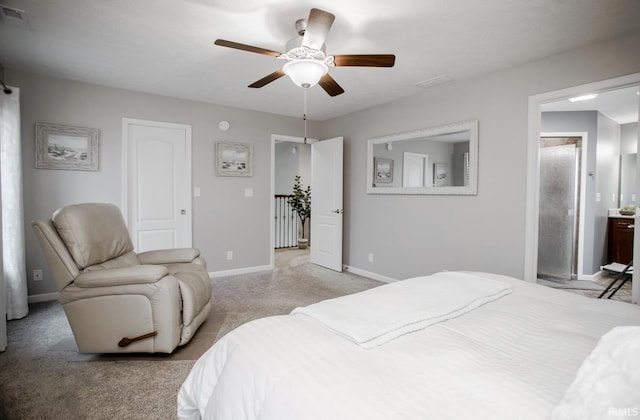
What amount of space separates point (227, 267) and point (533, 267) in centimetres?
363

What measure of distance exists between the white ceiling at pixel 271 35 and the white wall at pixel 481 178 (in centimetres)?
17

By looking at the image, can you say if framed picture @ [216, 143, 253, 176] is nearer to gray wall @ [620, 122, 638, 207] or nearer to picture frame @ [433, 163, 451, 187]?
picture frame @ [433, 163, 451, 187]

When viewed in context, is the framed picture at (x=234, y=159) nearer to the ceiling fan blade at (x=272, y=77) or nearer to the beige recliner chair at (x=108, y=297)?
the ceiling fan blade at (x=272, y=77)

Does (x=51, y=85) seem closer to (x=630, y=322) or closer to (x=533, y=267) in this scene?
(x=630, y=322)

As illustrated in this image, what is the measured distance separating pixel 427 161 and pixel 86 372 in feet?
11.8

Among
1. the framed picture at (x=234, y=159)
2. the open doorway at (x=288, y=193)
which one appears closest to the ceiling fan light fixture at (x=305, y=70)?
the framed picture at (x=234, y=159)

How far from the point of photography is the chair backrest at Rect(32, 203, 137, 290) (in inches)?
81.4

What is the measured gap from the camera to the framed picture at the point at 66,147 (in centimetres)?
337

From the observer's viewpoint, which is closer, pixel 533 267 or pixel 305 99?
pixel 533 267

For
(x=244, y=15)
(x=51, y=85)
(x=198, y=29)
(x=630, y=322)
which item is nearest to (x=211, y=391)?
(x=630, y=322)

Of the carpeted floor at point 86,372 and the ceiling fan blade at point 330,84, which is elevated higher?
the ceiling fan blade at point 330,84

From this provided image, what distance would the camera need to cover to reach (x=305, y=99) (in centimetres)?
409

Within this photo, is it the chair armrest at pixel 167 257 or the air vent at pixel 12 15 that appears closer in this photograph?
the air vent at pixel 12 15

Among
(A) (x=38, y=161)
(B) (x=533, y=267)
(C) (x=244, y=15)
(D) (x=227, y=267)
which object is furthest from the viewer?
(D) (x=227, y=267)
